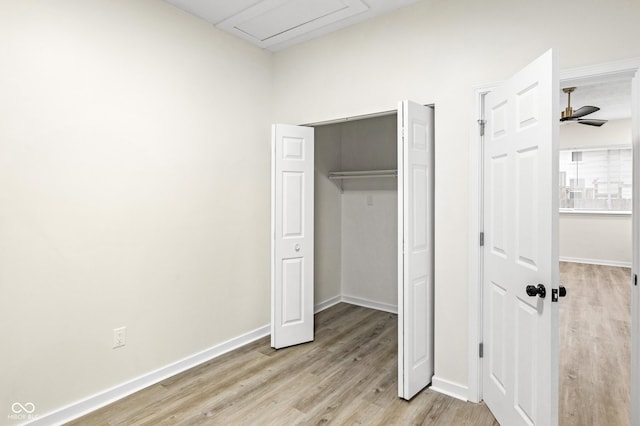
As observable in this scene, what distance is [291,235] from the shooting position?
130 inches

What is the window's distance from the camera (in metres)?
6.66

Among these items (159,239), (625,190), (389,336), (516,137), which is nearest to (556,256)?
(516,137)

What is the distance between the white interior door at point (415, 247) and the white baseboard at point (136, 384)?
156 cm

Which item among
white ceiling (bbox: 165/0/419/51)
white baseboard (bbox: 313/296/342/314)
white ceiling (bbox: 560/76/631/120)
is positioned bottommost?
white baseboard (bbox: 313/296/342/314)

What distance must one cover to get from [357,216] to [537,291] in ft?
9.77

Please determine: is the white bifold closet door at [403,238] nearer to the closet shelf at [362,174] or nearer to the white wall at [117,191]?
the white wall at [117,191]

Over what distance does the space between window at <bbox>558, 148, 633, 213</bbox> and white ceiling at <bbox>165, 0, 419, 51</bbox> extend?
20.7 feet

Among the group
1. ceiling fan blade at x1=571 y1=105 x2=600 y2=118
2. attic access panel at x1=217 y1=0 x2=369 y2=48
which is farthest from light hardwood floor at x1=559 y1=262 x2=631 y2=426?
attic access panel at x1=217 y1=0 x2=369 y2=48

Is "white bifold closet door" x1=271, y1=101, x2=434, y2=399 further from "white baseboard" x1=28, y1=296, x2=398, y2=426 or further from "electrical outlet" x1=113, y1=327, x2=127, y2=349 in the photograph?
"electrical outlet" x1=113, y1=327, x2=127, y2=349

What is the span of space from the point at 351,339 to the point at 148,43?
3084 mm

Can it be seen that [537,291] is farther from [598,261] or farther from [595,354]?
[598,261]

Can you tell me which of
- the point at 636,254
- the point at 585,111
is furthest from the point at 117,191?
the point at 585,111

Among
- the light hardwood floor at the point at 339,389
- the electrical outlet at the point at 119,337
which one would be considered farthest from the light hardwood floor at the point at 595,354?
the electrical outlet at the point at 119,337

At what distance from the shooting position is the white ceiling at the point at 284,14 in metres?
2.67
